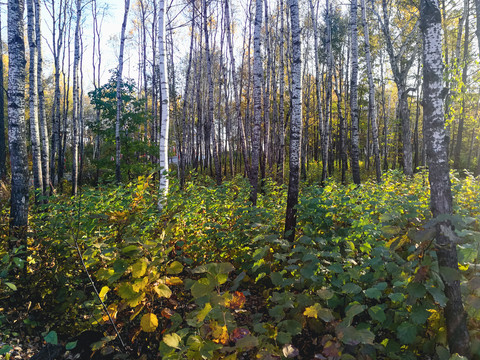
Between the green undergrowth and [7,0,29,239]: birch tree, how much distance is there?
0.70 m

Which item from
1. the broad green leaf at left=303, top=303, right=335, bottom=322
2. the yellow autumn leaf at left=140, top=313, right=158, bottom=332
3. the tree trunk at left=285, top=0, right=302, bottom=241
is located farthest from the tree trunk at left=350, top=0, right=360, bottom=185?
the yellow autumn leaf at left=140, top=313, right=158, bottom=332

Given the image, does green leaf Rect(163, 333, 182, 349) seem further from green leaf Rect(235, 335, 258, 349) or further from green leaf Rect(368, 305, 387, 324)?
green leaf Rect(368, 305, 387, 324)

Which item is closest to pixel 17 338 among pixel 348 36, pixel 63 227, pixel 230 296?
pixel 63 227

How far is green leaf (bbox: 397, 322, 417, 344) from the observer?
1989mm

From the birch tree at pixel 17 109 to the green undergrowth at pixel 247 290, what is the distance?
0.70 meters

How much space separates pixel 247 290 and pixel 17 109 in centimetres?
461

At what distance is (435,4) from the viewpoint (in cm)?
229

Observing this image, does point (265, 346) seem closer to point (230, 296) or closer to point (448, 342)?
point (230, 296)

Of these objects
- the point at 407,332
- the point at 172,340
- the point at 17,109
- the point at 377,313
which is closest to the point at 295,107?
the point at 377,313

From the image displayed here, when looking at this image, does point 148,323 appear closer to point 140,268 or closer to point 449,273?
point 140,268

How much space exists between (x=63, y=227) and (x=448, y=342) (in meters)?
4.12

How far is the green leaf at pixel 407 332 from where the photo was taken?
1.99 m

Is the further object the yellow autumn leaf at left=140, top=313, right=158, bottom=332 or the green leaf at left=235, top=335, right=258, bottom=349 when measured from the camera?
the yellow autumn leaf at left=140, top=313, right=158, bottom=332

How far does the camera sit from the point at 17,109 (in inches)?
173
